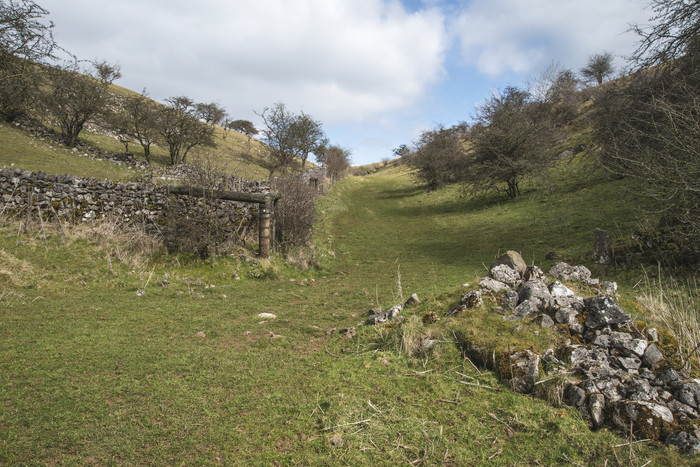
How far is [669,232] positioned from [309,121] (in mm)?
30160

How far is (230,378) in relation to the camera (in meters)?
4.52

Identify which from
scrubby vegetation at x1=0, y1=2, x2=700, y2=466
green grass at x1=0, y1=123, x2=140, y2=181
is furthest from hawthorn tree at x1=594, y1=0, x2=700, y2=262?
green grass at x1=0, y1=123, x2=140, y2=181

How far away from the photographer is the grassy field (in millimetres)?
3197

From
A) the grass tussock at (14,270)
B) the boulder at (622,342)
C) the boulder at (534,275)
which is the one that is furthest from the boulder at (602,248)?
the grass tussock at (14,270)

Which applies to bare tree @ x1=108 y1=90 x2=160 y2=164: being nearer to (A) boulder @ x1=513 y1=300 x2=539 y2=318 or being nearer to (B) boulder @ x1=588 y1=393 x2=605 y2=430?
(A) boulder @ x1=513 y1=300 x2=539 y2=318

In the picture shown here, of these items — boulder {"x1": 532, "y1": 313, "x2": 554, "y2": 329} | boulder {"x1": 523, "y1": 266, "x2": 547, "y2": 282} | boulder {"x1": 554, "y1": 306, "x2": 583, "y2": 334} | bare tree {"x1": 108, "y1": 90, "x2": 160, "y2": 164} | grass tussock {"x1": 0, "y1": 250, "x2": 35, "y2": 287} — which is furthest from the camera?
bare tree {"x1": 108, "y1": 90, "x2": 160, "y2": 164}

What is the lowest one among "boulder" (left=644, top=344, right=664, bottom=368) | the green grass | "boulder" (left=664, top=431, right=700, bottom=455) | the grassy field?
the grassy field

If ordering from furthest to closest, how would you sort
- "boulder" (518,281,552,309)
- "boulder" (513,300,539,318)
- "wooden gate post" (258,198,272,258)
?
"wooden gate post" (258,198,272,258) < "boulder" (518,281,552,309) < "boulder" (513,300,539,318)

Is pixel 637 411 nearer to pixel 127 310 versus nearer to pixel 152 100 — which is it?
pixel 127 310

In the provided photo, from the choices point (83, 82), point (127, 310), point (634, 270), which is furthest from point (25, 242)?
point (83, 82)

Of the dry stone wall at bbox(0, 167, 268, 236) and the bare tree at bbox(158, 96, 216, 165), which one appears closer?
the dry stone wall at bbox(0, 167, 268, 236)

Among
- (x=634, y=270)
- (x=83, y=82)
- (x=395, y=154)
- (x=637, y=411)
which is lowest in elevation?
(x=637, y=411)

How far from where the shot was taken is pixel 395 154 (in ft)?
290

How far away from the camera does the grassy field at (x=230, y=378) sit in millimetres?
3197
